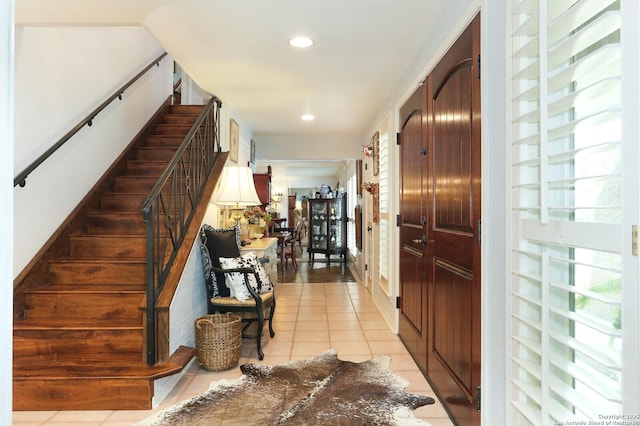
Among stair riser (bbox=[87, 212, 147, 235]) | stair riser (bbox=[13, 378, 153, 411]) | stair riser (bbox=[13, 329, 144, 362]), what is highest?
stair riser (bbox=[87, 212, 147, 235])

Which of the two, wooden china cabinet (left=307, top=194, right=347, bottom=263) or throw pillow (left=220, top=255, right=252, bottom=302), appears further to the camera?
wooden china cabinet (left=307, top=194, right=347, bottom=263)

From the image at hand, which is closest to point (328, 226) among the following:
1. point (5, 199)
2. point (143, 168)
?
point (143, 168)

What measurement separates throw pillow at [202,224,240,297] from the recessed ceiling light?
1.68 metres

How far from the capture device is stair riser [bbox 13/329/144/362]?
2.42 metres

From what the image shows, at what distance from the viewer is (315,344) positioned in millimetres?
3312

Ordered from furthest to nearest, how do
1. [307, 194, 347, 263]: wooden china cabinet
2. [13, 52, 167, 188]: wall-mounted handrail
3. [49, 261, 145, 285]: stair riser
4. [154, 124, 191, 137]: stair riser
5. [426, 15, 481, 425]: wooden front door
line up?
[307, 194, 347, 263]: wooden china cabinet < [154, 124, 191, 137]: stair riser < [49, 261, 145, 285]: stair riser < [13, 52, 167, 188]: wall-mounted handrail < [426, 15, 481, 425]: wooden front door

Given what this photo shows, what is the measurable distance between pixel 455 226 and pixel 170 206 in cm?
216

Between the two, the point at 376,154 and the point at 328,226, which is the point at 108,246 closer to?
the point at 376,154

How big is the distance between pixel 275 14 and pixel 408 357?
266 cm

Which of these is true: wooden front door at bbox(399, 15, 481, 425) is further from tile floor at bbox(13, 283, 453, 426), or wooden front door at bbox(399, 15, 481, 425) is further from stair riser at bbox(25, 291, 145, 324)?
stair riser at bbox(25, 291, 145, 324)

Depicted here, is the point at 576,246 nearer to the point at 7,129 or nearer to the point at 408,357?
the point at 7,129

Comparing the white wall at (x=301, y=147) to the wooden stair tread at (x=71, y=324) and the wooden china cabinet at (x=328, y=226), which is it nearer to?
the wooden china cabinet at (x=328, y=226)

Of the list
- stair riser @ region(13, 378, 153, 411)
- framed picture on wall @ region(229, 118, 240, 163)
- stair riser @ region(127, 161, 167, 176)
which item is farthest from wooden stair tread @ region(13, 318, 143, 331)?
framed picture on wall @ region(229, 118, 240, 163)

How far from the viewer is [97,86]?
3.62m
